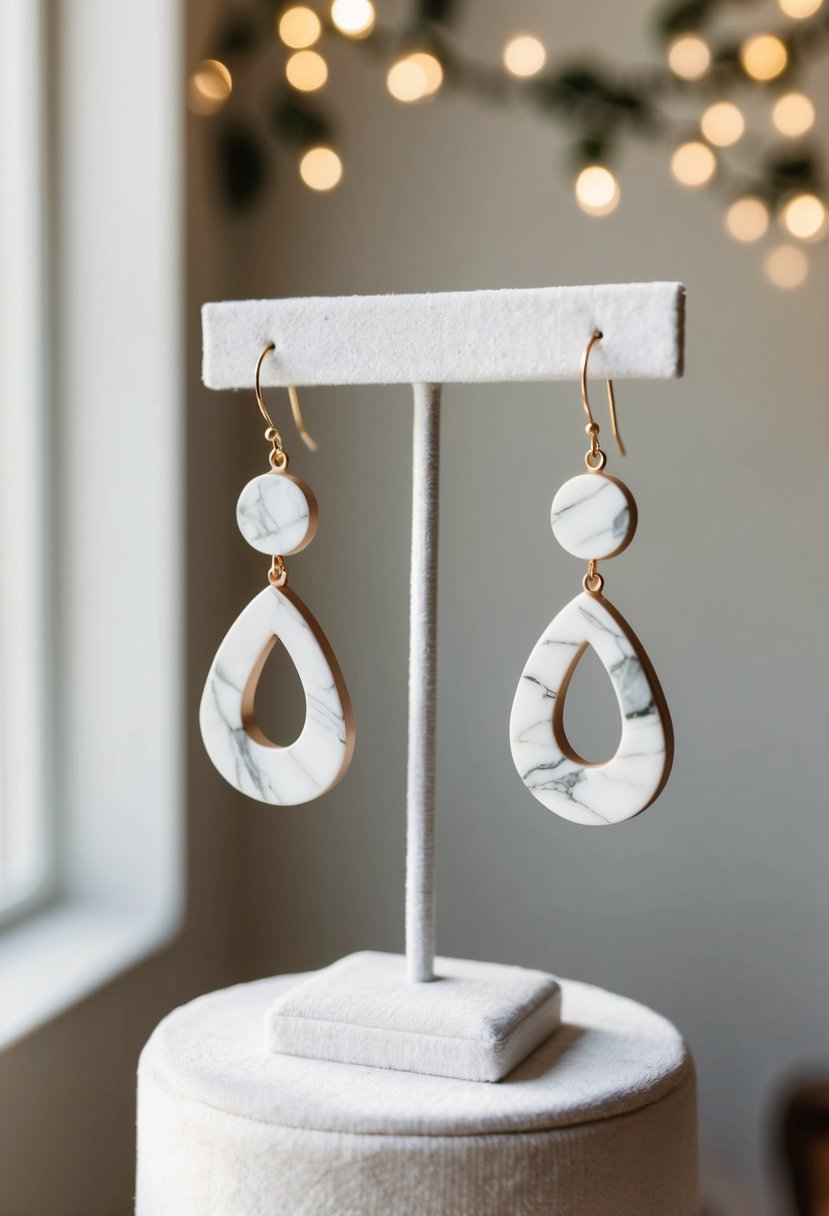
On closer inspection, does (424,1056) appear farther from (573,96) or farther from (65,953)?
(573,96)

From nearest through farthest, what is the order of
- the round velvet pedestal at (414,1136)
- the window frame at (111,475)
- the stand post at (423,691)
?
1. the round velvet pedestal at (414,1136)
2. the stand post at (423,691)
3. the window frame at (111,475)

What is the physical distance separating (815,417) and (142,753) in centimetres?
81

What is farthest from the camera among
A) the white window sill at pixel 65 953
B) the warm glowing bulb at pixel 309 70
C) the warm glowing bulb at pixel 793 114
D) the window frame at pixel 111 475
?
the warm glowing bulb at pixel 309 70

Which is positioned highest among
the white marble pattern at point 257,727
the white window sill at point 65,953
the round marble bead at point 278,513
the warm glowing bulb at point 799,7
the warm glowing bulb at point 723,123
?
the warm glowing bulb at point 799,7

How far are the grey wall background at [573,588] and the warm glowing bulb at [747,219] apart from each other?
0.02 meters

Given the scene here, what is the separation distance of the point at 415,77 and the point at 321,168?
5.8 inches

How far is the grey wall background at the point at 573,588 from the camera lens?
54.8 inches

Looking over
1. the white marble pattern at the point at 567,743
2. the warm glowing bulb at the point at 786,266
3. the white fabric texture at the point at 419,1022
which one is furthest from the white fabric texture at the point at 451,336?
the warm glowing bulb at the point at 786,266

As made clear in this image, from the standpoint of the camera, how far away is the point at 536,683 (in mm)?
746

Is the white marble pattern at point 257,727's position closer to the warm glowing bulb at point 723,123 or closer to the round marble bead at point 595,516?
Result: the round marble bead at point 595,516

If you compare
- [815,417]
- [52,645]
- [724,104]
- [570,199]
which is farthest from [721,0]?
[52,645]

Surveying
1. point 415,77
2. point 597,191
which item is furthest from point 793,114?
point 415,77

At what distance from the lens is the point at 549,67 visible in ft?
4.65

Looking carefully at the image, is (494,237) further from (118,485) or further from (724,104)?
(118,485)
